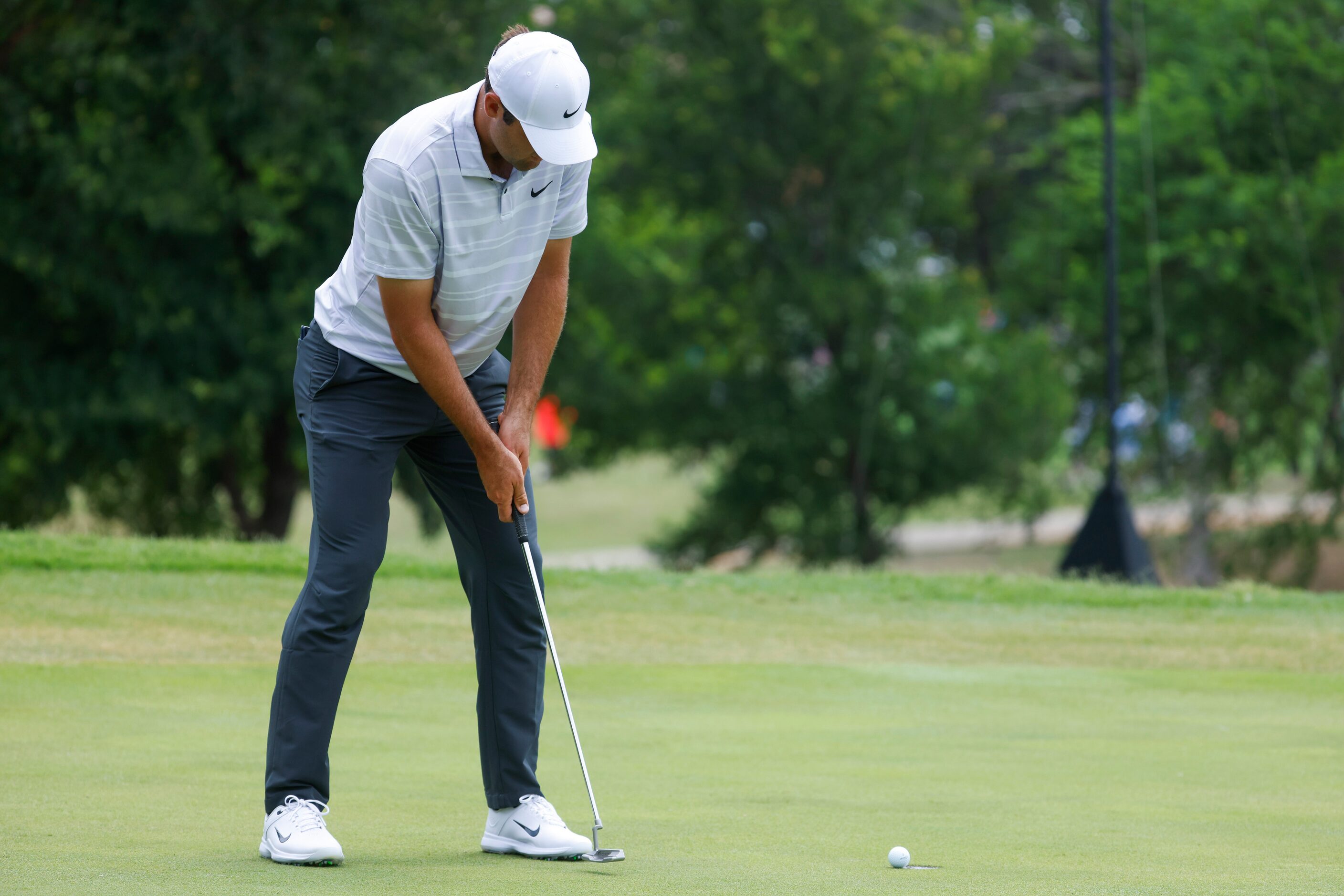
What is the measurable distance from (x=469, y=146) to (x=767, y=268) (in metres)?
22.0

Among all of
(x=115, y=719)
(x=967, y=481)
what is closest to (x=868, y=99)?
(x=967, y=481)

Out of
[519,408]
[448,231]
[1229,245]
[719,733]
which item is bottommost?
[719,733]

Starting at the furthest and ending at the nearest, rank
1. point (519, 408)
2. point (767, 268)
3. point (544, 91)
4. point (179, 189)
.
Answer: point (767, 268), point (179, 189), point (519, 408), point (544, 91)

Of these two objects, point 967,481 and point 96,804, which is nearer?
point 96,804

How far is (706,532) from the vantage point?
1005 inches

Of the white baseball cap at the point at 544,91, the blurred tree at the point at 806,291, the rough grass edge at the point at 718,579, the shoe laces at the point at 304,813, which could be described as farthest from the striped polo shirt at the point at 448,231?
the blurred tree at the point at 806,291

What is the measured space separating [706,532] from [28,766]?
842 inches

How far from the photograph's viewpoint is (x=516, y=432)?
354cm

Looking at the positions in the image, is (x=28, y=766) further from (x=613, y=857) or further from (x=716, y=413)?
(x=716, y=413)

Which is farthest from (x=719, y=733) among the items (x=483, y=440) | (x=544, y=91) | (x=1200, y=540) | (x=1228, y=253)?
(x=1200, y=540)

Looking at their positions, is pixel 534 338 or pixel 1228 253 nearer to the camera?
pixel 534 338

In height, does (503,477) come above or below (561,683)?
above

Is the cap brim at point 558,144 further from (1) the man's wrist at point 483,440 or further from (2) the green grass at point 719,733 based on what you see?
(2) the green grass at point 719,733

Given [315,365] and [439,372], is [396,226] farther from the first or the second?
[315,365]
